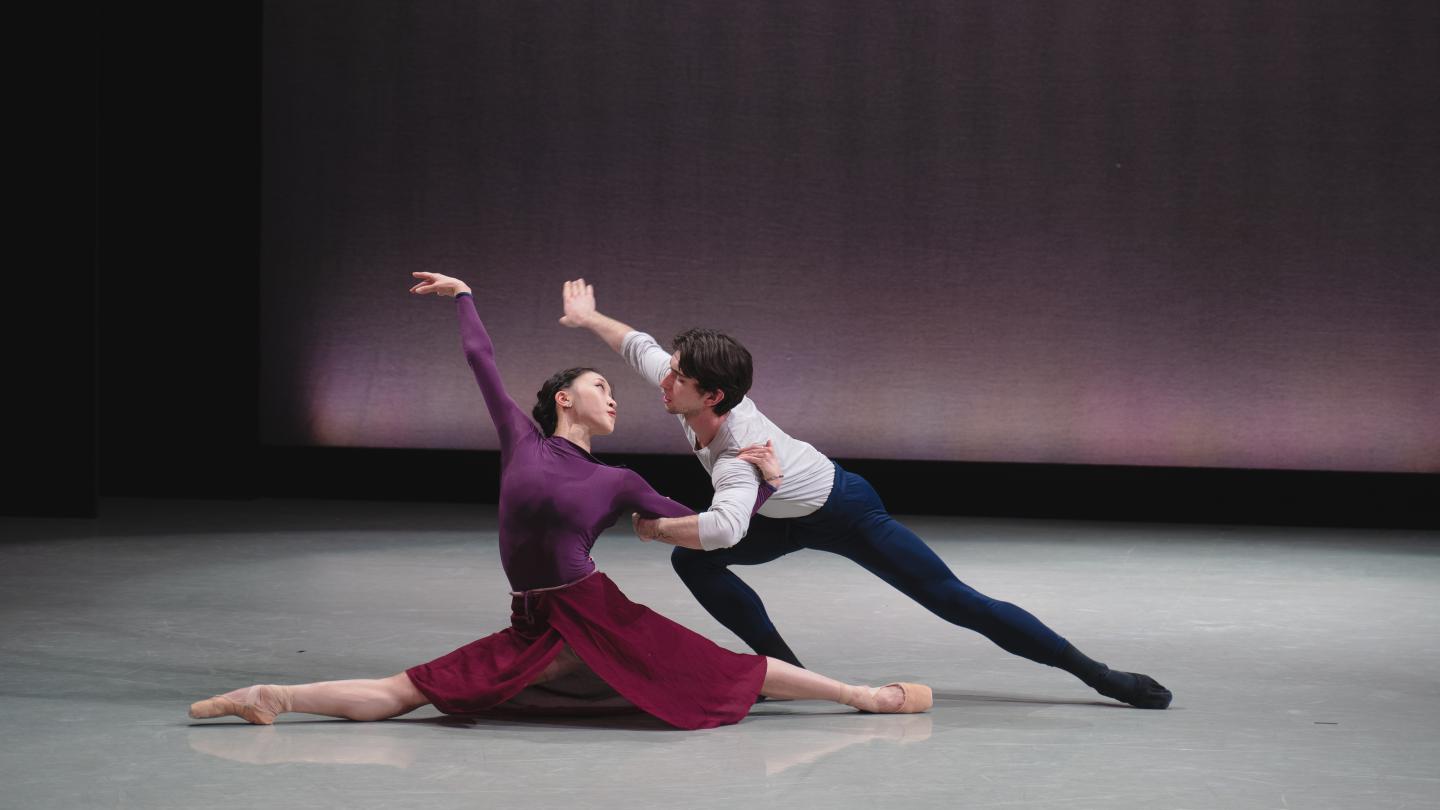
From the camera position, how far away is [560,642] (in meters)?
3.22

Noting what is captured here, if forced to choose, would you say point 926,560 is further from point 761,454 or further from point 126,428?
point 126,428

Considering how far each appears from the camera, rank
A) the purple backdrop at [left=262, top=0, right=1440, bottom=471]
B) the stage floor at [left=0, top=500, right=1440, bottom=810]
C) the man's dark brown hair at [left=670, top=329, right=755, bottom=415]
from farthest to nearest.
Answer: the purple backdrop at [left=262, top=0, right=1440, bottom=471]
the man's dark brown hair at [left=670, top=329, right=755, bottom=415]
the stage floor at [left=0, top=500, right=1440, bottom=810]

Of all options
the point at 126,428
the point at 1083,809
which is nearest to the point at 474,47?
the point at 126,428

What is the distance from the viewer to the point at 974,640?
4.43 metres

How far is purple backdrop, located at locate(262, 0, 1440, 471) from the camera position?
7.72m

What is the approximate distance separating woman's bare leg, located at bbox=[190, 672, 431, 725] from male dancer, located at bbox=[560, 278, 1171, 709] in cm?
62

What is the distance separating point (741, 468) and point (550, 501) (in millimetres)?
411

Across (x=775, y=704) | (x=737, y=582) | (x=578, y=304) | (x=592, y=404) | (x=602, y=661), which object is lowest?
(x=775, y=704)

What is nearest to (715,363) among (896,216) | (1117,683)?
(1117,683)

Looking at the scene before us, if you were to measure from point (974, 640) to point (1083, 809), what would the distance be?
1.73 metres

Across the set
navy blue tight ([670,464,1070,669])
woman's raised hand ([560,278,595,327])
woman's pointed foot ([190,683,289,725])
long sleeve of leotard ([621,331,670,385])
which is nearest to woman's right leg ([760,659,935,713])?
navy blue tight ([670,464,1070,669])

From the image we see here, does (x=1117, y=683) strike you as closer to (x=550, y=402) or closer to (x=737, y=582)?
(x=737, y=582)

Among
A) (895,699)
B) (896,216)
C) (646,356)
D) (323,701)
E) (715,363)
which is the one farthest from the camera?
(896,216)

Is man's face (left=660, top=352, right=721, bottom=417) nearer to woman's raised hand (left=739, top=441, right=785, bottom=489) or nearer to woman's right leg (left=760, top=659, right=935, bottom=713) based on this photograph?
woman's raised hand (left=739, top=441, right=785, bottom=489)
